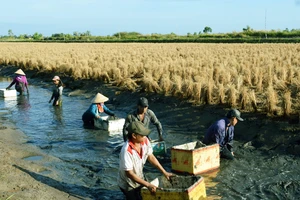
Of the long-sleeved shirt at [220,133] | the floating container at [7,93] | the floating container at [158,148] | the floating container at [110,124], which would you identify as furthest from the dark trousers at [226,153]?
the floating container at [7,93]

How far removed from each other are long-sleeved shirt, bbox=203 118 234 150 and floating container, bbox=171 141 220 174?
0.37 metres

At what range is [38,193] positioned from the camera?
6.65 metres

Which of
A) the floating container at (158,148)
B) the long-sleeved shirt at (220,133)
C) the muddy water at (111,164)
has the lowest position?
the muddy water at (111,164)

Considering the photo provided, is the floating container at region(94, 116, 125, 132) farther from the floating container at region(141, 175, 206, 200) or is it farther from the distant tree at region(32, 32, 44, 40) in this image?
the distant tree at region(32, 32, 44, 40)

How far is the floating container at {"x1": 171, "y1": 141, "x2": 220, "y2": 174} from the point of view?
756cm

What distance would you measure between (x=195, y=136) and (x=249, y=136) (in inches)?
58.9

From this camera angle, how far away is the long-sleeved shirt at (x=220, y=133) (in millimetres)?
8117

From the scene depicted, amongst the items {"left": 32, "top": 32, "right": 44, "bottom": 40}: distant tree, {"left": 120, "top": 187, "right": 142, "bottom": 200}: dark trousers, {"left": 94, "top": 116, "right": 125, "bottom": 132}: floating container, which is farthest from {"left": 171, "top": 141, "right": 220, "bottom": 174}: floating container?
{"left": 32, "top": 32, "right": 44, "bottom": 40}: distant tree

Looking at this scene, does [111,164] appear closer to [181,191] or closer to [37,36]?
[181,191]

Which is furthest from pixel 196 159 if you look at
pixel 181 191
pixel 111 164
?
pixel 181 191

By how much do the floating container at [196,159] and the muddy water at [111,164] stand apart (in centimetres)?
25

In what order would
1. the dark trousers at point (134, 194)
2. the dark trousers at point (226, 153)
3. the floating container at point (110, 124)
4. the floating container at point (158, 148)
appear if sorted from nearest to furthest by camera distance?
the dark trousers at point (134, 194) → the dark trousers at point (226, 153) → the floating container at point (158, 148) → the floating container at point (110, 124)

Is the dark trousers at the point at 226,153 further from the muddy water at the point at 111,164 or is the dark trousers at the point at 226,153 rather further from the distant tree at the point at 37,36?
the distant tree at the point at 37,36

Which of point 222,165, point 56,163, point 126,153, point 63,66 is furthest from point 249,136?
point 63,66
